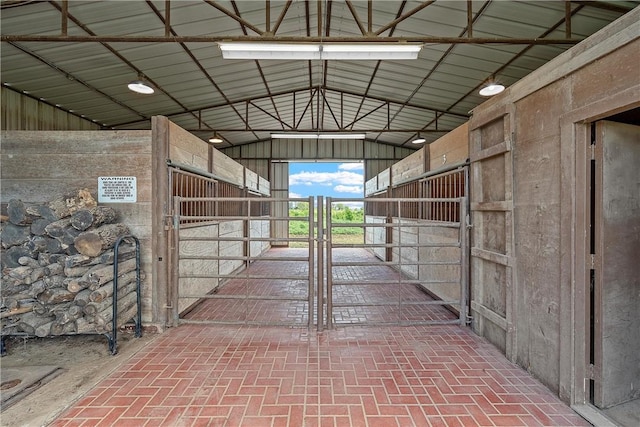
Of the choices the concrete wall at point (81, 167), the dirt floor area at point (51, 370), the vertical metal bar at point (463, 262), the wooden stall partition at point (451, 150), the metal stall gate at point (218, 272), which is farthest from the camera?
the wooden stall partition at point (451, 150)

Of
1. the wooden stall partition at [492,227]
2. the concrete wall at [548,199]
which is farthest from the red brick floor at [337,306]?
the concrete wall at [548,199]

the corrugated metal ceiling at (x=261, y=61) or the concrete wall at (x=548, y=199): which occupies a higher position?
A: the corrugated metal ceiling at (x=261, y=61)

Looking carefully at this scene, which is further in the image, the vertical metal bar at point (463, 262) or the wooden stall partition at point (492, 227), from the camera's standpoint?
the vertical metal bar at point (463, 262)

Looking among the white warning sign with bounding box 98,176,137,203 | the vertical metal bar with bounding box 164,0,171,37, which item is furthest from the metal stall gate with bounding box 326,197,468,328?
the vertical metal bar with bounding box 164,0,171,37

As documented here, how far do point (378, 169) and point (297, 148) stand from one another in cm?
415

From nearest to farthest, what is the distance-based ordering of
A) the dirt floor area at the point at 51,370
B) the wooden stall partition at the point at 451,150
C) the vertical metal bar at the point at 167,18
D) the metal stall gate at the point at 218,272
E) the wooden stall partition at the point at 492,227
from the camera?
the dirt floor area at the point at 51,370 < the wooden stall partition at the point at 492,227 < the metal stall gate at the point at 218,272 < the wooden stall partition at the point at 451,150 < the vertical metal bar at the point at 167,18

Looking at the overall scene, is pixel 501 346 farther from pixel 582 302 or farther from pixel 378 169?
pixel 378 169

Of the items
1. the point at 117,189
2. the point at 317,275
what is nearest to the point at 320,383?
the point at 317,275

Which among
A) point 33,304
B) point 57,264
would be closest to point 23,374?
point 33,304

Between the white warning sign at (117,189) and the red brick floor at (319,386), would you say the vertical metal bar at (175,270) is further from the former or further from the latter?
the white warning sign at (117,189)

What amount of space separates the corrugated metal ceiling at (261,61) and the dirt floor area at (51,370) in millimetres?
3900

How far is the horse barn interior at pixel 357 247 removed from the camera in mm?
2145

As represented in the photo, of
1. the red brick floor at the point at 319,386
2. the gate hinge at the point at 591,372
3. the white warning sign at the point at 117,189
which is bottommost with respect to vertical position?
the red brick floor at the point at 319,386

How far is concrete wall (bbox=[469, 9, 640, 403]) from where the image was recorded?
6.52 ft
